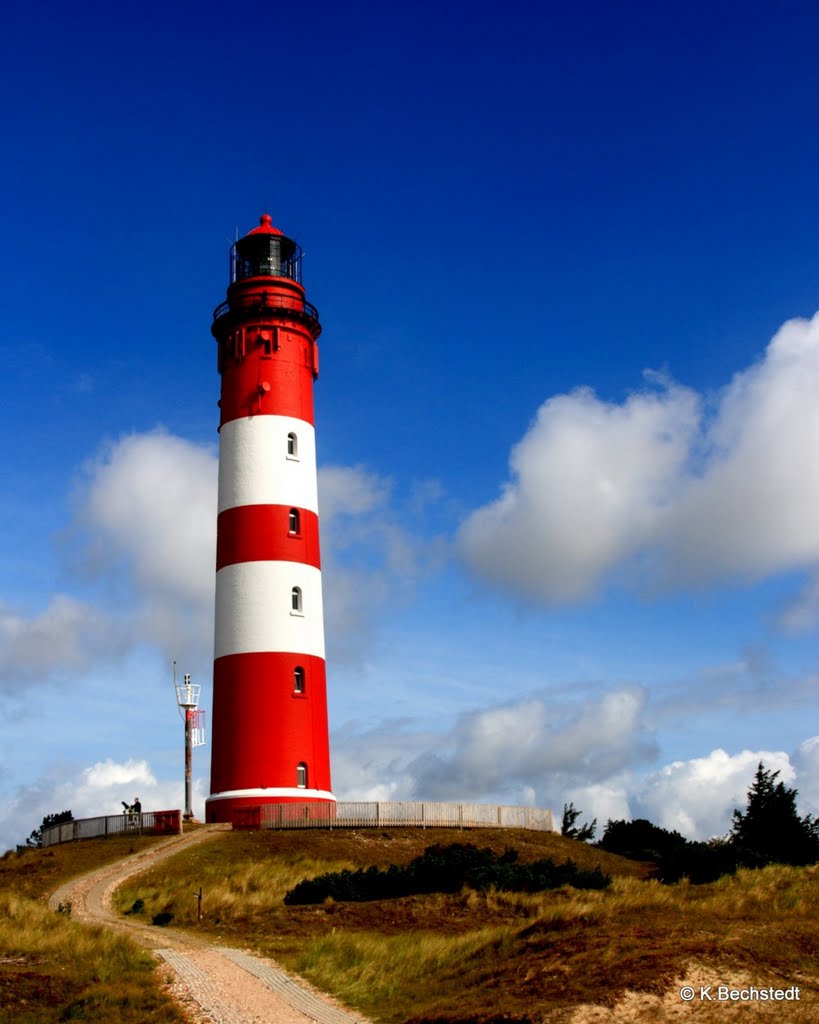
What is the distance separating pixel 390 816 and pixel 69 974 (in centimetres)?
2022

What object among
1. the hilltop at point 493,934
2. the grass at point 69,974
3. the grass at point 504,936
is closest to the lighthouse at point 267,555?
the hilltop at point 493,934

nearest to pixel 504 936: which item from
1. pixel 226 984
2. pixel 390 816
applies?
pixel 226 984

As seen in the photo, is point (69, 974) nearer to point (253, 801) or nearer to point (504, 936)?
point (504, 936)

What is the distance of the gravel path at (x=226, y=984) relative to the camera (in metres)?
16.5

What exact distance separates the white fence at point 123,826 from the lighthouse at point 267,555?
148cm

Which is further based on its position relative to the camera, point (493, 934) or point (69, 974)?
point (493, 934)

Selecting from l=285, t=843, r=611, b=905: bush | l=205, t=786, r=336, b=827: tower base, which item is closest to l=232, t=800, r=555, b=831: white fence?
l=205, t=786, r=336, b=827: tower base

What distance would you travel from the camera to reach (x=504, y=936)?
20.4 metres

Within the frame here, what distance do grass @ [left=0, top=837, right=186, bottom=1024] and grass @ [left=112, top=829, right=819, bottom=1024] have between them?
282cm

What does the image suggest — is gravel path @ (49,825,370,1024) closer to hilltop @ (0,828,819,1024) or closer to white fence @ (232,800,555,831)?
hilltop @ (0,828,819,1024)


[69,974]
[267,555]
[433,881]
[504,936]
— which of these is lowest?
[69,974]

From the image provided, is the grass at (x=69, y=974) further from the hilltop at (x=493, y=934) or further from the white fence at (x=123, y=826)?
the white fence at (x=123, y=826)

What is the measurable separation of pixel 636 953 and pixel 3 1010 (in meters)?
9.91

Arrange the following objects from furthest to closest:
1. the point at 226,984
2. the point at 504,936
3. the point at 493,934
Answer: the point at 493,934 → the point at 504,936 → the point at 226,984
